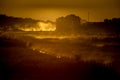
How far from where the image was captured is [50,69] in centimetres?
1351

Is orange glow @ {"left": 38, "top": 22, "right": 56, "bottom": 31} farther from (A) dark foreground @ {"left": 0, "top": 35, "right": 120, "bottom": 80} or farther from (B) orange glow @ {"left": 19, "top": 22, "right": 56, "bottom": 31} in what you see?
(A) dark foreground @ {"left": 0, "top": 35, "right": 120, "bottom": 80}

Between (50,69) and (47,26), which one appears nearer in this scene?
(50,69)

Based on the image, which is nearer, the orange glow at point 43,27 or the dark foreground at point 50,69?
the dark foreground at point 50,69

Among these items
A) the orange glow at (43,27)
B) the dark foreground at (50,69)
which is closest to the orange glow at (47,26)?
the orange glow at (43,27)

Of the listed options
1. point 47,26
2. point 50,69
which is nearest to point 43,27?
point 47,26

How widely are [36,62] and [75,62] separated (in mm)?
1720

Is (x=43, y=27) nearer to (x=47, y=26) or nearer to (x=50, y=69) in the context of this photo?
(x=47, y=26)

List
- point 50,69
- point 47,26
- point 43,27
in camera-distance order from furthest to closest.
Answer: point 43,27
point 47,26
point 50,69

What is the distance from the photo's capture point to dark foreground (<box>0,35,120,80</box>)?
1273 cm

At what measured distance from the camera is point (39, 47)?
2052 cm

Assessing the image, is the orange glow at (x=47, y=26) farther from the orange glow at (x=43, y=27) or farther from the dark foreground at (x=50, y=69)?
the dark foreground at (x=50, y=69)

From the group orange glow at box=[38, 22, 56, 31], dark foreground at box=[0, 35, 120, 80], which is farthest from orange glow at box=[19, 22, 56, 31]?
dark foreground at box=[0, 35, 120, 80]

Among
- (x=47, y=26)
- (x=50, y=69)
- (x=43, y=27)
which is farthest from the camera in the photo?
(x=43, y=27)

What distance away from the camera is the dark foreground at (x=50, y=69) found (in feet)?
41.8
